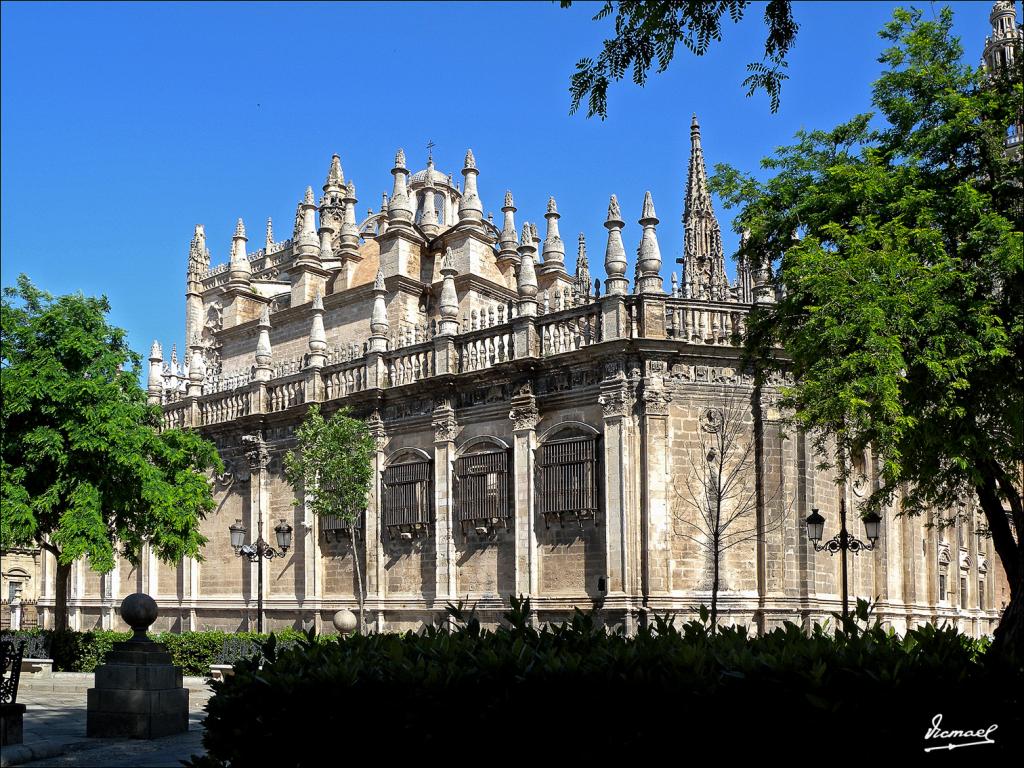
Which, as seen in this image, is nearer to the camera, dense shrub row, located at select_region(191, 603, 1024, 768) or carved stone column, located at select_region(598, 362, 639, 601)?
dense shrub row, located at select_region(191, 603, 1024, 768)

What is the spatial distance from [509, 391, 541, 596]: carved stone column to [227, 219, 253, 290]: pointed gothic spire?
21105mm

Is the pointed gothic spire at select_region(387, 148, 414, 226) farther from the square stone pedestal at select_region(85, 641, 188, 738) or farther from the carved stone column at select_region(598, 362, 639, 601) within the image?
the square stone pedestal at select_region(85, 641, 188, 738)

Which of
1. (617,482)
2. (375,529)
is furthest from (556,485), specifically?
(375,529)

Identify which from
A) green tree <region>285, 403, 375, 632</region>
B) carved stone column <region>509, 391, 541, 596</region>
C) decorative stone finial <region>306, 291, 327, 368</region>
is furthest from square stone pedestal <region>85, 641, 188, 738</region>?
decorative stone finial <region>306, 291, 327, 368</region>

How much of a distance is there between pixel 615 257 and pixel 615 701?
57.0 feet

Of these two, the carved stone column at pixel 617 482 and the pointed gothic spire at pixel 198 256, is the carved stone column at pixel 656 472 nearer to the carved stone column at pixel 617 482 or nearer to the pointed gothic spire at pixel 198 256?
the carved stone column at pixel 617 482

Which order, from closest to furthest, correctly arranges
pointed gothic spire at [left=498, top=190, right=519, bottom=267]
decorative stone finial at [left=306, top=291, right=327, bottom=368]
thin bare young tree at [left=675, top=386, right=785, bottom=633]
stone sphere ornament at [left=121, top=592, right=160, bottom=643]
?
stone sphere ornament at [left=121, top=592, right=160, bottom=643]
thin bare young tree at [left=675, top=386, right=785, bottom=633]
decorative stone finial at [left=306, top=291, right=327, bottom=368]
pointed gothic spire at [left=498, top=190, right=519, bottom=267]

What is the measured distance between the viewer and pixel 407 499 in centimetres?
2644

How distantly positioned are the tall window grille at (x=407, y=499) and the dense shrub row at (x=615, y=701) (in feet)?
58.1

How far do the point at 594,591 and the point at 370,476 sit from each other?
22.1 feet

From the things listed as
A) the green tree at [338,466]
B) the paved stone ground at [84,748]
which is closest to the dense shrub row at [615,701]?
the paved stone ground at [84,748]

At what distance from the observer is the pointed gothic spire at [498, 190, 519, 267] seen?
37375 mm

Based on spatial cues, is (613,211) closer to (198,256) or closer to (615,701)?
(615,701)

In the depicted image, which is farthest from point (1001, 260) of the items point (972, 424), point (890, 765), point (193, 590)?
point (193, 590)
